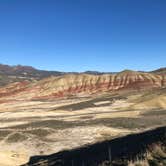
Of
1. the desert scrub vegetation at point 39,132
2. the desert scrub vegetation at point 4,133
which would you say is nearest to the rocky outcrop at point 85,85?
the desert scrub vegetation at point 4,133

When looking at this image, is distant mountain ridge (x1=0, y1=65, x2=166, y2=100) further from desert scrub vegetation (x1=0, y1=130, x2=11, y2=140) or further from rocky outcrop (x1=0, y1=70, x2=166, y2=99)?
desert scrub vegetation (x1=0, y1=130, x2=11, y2=140)

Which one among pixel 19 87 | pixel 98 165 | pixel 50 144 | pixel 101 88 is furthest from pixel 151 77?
pixel 98 165

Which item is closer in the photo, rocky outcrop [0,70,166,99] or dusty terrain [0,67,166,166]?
dusty terrain [0,67,166,166]

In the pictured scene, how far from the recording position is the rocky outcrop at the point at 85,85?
135250 mm

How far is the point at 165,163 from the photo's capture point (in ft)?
51.9

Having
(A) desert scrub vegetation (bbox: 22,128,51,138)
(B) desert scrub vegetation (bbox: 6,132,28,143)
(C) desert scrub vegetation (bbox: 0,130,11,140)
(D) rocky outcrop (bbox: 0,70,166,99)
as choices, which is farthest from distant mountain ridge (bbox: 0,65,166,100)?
(B) desert scrub vegetation (bbox: 6,132,28,143)

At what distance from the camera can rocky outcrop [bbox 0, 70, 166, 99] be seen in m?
135

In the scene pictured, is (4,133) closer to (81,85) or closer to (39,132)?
(39,132)

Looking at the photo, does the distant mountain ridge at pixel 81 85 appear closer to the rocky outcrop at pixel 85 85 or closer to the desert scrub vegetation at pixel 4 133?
the rocky outcrop at pixel 85 85

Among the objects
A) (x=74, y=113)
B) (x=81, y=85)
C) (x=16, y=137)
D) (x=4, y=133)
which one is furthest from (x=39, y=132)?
(x=81, y=85)

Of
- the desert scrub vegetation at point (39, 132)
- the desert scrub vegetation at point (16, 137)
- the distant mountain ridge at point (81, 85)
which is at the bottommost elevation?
the desert scrub vegetation at point (16, 137)

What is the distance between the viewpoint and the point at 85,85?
14362cm

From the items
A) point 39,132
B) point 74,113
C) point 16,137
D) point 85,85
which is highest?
point 85,85

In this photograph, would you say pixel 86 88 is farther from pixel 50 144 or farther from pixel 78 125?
pixel 50 144
